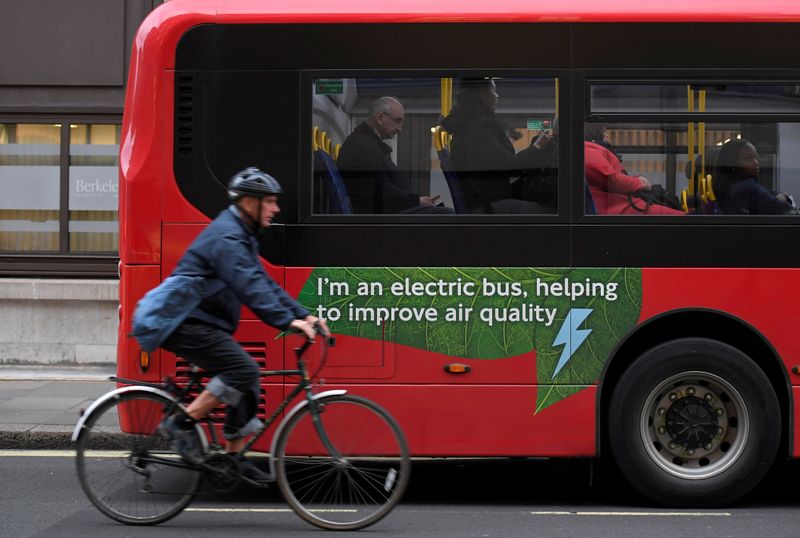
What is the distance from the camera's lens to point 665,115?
6656 millimetres

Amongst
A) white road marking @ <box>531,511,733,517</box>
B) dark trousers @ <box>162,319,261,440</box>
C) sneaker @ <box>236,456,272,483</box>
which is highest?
dark trousers @ <box>162,319,261,440</box>

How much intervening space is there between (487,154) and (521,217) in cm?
43

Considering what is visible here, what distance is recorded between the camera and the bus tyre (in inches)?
Answer: 258

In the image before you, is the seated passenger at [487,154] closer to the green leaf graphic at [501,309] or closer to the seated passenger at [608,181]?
the seated passenger at [608,181]

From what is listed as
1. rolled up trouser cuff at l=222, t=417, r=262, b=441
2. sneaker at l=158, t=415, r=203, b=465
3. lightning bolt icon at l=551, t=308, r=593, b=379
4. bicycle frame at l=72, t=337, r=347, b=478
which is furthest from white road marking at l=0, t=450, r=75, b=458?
lightning bolt icon at l=551, t=308, r=593, b=379

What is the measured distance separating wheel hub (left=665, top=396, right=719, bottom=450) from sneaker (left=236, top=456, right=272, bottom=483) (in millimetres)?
2422

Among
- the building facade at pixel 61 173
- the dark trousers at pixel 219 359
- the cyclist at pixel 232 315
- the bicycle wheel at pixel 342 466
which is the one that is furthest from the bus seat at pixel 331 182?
the building facade at pixel 61 173

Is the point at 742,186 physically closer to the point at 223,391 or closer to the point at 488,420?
the point at 488,420

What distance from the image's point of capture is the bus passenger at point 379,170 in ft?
22.1

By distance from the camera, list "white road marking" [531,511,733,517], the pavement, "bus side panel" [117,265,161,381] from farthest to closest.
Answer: the pavement
"bus side panel" [117,265,161,381]
"white road marking" [531,511,733,517]

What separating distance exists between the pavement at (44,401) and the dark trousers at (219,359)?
11.3 feet

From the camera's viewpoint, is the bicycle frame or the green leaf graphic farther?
the green leaf graphic

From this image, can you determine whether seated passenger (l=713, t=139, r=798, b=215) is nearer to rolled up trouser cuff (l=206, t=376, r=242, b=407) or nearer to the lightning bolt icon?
the lightning bolt icon

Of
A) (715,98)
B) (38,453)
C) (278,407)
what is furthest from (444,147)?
(38,453)
